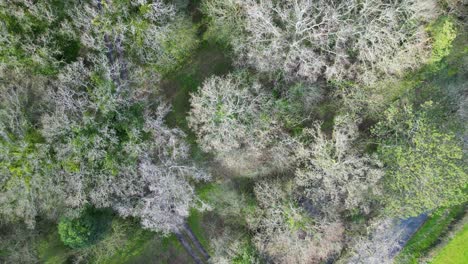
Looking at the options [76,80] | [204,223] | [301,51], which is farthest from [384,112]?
[76,80]

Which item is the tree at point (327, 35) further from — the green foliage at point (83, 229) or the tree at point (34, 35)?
the green foliage at point (83, 229)

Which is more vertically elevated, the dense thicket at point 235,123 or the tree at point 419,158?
the dense thicket at point 235,123

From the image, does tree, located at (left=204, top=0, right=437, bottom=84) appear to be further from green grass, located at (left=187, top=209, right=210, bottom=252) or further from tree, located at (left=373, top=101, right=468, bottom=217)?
green grass, located at (left=187, top=209, right=210, bottom=252)

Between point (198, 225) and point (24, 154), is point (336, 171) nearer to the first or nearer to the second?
point (198, 225)

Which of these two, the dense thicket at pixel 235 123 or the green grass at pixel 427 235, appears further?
the green grass at pixel 427 235

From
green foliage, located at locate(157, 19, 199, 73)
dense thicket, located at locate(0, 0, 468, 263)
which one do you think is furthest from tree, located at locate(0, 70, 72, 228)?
green foliage, located at locate(157, 19, 199, 73)

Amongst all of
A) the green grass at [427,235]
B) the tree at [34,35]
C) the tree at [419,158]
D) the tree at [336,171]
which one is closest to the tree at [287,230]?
the tree at [336,171]
